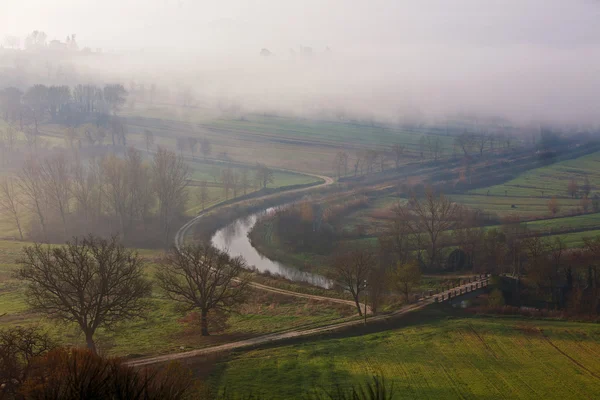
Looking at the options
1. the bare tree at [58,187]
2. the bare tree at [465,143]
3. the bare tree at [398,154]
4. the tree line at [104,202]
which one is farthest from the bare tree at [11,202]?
the bare tree at [465,143]

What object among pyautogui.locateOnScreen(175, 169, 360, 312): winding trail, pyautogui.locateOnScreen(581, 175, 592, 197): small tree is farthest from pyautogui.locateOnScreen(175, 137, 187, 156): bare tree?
pyautogui.locateOnScreen(581, 175, 592, 197): small tree

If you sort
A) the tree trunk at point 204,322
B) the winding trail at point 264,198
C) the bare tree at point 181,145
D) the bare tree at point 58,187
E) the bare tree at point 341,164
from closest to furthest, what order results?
the tree trunk at point 204,322 → the winding trail at point 264,198 → the bare tree at point 58,187 → the bare tree at point 341,164 → the bare tree at point 181,145

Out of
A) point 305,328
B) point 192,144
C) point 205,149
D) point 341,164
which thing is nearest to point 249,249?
point 305,328

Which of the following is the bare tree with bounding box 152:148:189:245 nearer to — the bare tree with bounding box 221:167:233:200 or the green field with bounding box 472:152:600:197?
the bare tree with bounding box 221:167:233:200

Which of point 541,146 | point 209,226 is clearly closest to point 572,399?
point 209,226

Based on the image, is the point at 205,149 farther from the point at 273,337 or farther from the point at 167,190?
the point at 273,337

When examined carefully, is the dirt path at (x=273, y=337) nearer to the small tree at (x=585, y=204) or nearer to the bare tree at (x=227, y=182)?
the small tree at (x=585, y=204)
